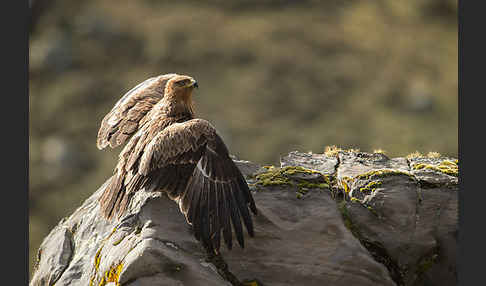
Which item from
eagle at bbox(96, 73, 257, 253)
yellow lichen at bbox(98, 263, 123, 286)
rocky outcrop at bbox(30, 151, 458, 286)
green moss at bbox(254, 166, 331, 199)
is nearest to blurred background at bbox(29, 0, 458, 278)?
rocky outcrop at bbox(30, 151, 458, 286)

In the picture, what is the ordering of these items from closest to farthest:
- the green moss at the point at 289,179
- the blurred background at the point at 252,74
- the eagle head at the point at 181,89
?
the green moss at the point at 289,179 < the eagle head at the point at 181,89 < the blurred background at the point at 252,74

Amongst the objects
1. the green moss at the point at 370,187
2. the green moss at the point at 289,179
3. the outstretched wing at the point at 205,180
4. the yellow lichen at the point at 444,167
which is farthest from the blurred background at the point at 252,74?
the outstretched wing at the point at 205,180

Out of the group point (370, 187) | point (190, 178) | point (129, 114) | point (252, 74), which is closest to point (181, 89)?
point (129, 114)

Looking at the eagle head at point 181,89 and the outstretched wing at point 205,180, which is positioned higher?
the eagle head at point 181,89

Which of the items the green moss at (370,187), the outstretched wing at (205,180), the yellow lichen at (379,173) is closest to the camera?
the outstretched wing at (205,180)

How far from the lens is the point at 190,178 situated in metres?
9.63

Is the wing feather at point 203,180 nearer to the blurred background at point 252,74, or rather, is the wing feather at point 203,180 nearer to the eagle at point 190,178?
the eagle at point 190,178

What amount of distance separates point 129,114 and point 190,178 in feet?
9.92

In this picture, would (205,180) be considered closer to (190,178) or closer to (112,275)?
(190,178)

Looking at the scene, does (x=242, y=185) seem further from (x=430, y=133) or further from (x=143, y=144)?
(x=430, y=133)

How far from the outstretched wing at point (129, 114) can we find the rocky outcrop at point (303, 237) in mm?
1635

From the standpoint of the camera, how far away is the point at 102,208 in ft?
34.7

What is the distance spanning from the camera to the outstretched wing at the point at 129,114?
39.1ft

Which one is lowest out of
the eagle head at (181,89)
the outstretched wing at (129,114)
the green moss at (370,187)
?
the green moss at (370,187)
